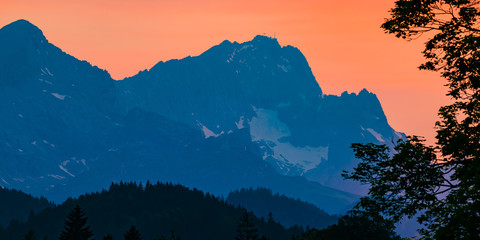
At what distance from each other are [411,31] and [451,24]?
2.26m

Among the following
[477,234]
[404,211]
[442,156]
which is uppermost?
[442,156]

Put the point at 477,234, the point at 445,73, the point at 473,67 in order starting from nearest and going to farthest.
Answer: the point at 477,234 → the point at 473,67 → the point at 445,73

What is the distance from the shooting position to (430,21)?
129 feet

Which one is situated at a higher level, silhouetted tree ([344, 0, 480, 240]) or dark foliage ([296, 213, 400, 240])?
dark foliage ([296, 213, 400, 240])

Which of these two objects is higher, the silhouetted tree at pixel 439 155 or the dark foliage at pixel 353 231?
the dark foliage at pixel 353 231

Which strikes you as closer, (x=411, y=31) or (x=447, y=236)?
(x=447, y=236)

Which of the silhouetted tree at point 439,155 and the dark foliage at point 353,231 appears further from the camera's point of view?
the dark foliage at point 353,231

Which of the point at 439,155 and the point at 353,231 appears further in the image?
the point at 353,231

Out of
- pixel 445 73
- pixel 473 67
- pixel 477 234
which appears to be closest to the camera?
pixel 477 234

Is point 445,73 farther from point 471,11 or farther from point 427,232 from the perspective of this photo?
point 427,232

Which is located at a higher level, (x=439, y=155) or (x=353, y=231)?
(x=353, y=231)

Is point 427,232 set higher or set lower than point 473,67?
lower

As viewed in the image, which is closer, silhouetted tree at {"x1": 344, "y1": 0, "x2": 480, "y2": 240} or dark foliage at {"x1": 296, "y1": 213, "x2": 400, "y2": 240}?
silhouetted tree at {"x1": 344, "y1": 0, "x2": 480, "y2": 240}

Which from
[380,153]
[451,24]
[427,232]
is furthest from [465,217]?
[451,24]
